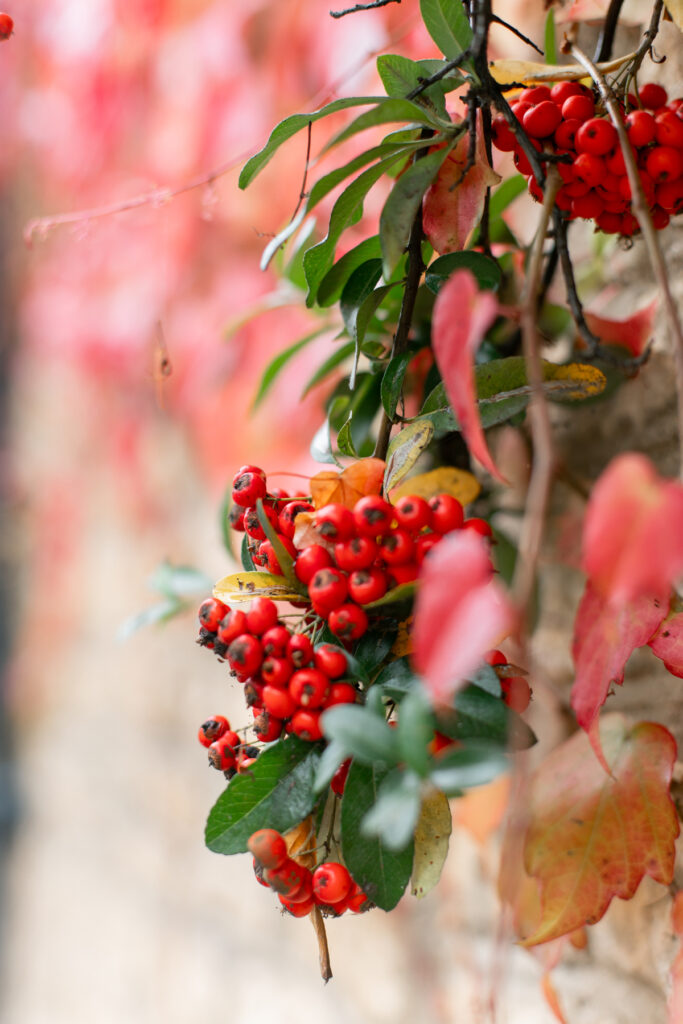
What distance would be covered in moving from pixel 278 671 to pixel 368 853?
0.29ft

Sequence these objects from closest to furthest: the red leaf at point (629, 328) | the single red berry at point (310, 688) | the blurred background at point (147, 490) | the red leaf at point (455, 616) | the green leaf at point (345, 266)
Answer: the red leaf at point (455, 616), the single red berry at point (310, 688), the green leaf at point (345, 266), the red leaf at point (629, 328), the blurred background at point (147, 490)

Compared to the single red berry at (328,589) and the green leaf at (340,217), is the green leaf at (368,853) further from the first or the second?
the green leaf at (340,217)

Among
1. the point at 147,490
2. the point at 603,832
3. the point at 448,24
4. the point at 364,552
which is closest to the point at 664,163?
the point at 448,24

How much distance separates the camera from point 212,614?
34 cm

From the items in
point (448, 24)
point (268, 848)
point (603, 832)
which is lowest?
point (603, 832)

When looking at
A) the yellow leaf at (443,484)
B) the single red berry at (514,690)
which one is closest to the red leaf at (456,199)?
the yellow leaf at (443,484)

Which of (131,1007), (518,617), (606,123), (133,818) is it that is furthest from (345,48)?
(131,1007)

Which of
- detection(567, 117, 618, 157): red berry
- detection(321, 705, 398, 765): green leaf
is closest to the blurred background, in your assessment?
detection(567, 117, 618, 157): red berry

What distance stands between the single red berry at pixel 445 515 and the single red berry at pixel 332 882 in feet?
0.50

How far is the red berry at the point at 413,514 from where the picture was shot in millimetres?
323

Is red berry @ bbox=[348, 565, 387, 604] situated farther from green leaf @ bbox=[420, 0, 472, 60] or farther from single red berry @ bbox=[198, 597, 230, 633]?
green leaf @ bbox=[420, 0, 472, 60]

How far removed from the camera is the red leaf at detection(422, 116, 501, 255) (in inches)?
15.2

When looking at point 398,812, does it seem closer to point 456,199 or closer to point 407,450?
point 407,450

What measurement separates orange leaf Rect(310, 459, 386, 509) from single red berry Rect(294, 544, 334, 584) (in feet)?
0.13
